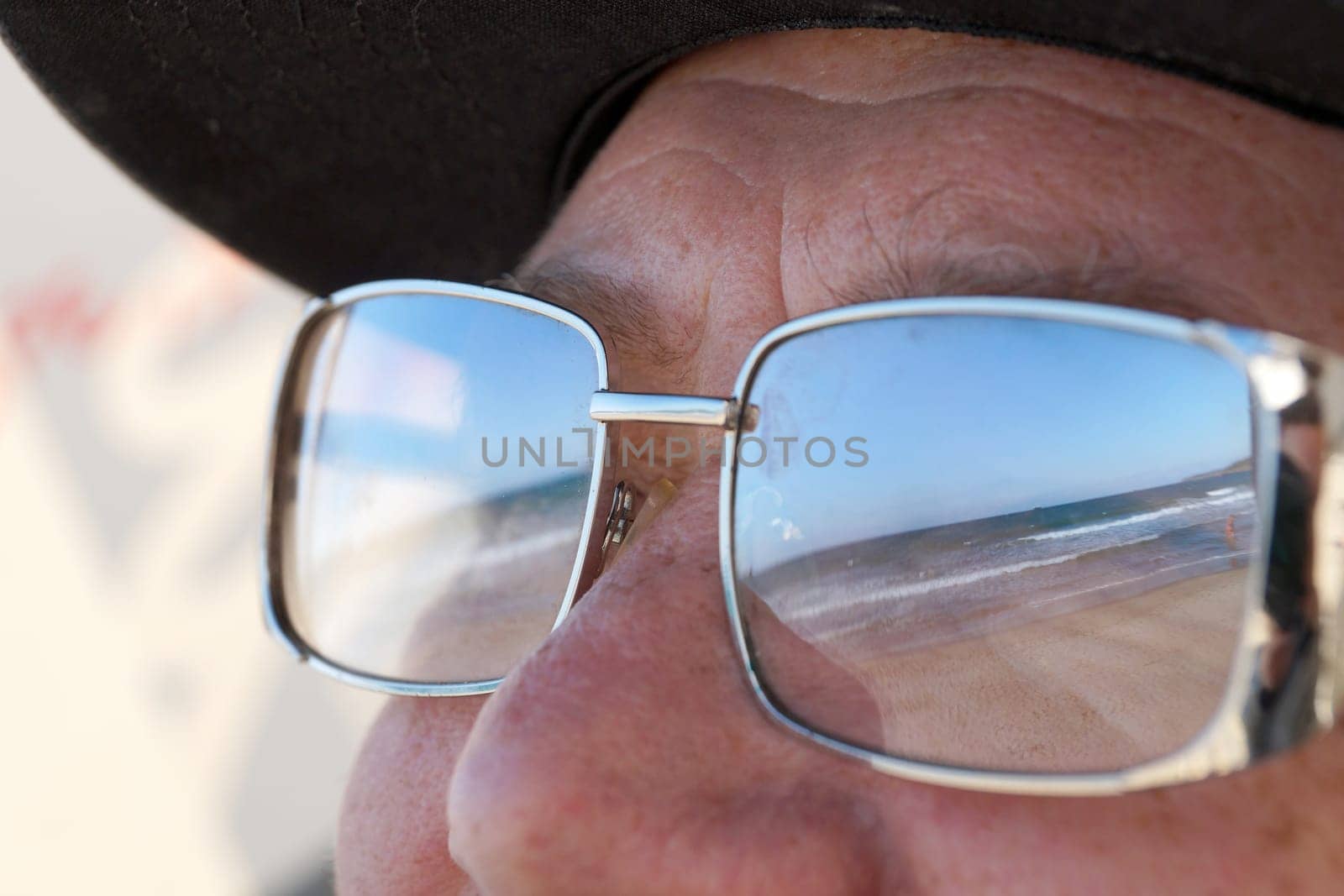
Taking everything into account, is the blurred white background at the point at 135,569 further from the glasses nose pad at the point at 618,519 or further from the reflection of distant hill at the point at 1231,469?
the reflection of distant hill at the point at 1231,469

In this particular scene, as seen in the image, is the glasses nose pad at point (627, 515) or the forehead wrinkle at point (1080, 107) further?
the glasses nose pad at point (627, 515)

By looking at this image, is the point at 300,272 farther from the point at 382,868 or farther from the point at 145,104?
the point at 382,868

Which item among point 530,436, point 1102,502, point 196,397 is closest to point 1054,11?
point 1102,502

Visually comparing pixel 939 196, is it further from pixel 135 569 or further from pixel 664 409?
pixel 135 569

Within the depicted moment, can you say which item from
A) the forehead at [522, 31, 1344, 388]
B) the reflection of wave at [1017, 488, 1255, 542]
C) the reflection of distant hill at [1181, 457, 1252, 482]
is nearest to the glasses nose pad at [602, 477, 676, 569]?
the forehead at [522, 31, 1344, 388]

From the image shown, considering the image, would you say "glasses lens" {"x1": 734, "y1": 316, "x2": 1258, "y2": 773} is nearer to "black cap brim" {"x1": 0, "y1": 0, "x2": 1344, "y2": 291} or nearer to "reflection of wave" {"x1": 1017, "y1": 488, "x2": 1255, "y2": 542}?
"reflection of wave" {"x1": 1017, "y1": 488, "x2": 1255, "y2": 542}

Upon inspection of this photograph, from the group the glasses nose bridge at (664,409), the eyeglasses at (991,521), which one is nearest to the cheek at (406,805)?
the eyeglasses at (991,521)
